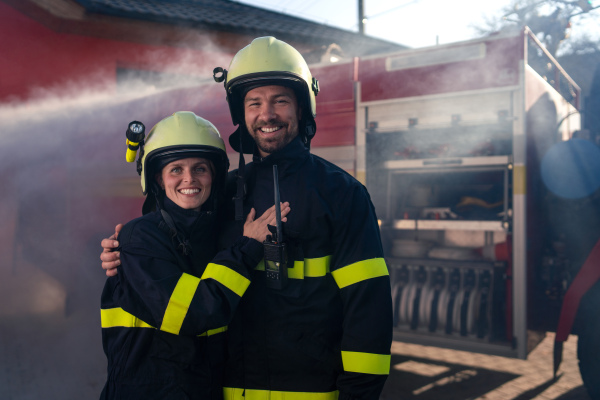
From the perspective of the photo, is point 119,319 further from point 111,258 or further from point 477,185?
point 477,185

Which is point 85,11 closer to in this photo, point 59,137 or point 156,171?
point 59,137

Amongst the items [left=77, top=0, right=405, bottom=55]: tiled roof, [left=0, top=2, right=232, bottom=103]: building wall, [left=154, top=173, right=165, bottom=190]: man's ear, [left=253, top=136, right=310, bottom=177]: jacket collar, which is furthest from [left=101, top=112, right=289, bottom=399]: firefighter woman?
[left=77, top=0, right=405, bottom=55]: tiled roof

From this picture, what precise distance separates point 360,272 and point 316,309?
9.0 inches

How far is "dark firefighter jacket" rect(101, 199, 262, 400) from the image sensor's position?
1.76m

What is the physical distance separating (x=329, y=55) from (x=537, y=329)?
3884 mm

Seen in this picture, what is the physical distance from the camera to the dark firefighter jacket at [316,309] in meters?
1.84

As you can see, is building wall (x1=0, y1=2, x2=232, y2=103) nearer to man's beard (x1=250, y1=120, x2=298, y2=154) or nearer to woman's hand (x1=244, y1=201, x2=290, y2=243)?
man's beard (x1=250, y1=120, x2=298, y2=154)

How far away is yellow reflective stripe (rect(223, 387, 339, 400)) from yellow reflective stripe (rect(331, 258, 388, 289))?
1.42 feet

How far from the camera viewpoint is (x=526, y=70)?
4066 millimetres

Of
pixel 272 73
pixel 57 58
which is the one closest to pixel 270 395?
pixel 272 73

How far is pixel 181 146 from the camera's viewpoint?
2203 mm

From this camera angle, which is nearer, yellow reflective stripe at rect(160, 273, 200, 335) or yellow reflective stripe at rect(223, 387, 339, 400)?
yellow reflective stripe at rect(160, 273, 200, 335)

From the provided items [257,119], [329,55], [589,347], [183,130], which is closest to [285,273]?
[257,119]


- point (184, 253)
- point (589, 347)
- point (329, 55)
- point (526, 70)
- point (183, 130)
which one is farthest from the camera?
point (329, 55)
